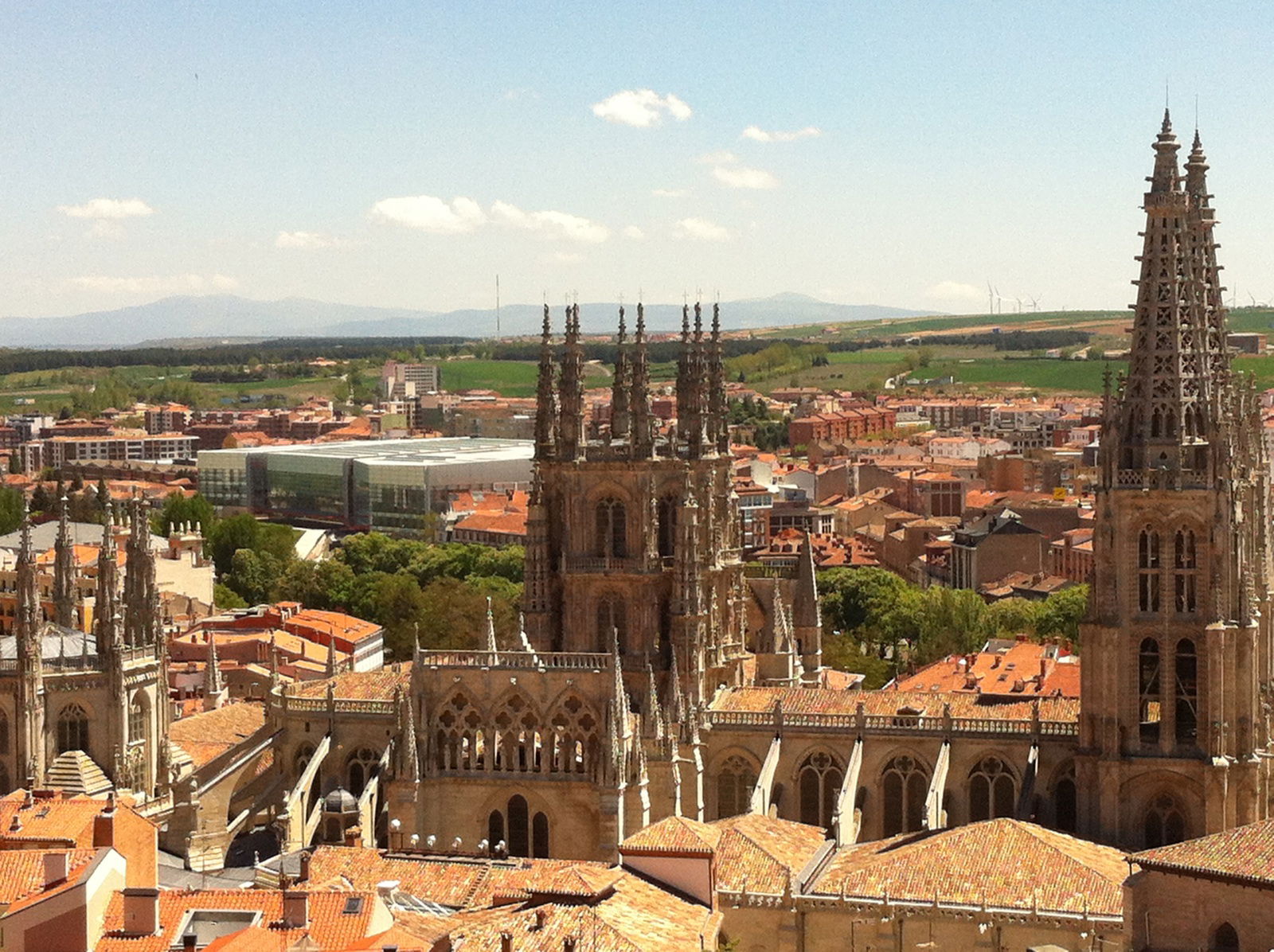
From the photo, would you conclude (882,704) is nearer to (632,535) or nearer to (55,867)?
(632,535)

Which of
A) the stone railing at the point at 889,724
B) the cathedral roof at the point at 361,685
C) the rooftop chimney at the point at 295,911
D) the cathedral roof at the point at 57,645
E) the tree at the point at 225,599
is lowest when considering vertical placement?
the tree at the point at 225,599

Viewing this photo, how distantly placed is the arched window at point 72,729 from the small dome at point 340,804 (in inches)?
278

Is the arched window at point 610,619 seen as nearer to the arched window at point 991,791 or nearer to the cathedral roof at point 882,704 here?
the cathedral roof at point 882,704

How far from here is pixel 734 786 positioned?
70938mm

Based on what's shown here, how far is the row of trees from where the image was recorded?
113938mm

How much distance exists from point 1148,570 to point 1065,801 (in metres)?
7.17

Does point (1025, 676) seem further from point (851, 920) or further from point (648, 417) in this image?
point (851, 920)

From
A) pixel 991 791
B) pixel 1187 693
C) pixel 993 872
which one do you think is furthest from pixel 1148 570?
pixel 993 872

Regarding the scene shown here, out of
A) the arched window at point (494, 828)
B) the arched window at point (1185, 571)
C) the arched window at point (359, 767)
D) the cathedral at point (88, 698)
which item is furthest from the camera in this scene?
the arched window at point (359, 767)

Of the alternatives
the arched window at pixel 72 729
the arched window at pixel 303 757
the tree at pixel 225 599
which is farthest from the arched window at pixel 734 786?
the tree at pixel 225 599

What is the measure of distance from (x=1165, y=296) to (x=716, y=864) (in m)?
21.0

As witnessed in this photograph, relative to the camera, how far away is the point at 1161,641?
65.0 m

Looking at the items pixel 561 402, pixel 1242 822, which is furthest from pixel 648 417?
pixel 1242 822

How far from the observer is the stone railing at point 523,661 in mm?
68000
